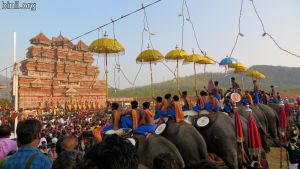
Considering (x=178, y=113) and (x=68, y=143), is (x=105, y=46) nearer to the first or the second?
(x=178, y=113)

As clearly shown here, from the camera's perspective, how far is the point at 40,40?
51.2m

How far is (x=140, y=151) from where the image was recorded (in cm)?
644

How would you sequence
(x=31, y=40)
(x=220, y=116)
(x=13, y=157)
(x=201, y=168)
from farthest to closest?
(x=31, y=40)
(x=220, y=116)
(x=13, y=157)
(x=201, y=168)

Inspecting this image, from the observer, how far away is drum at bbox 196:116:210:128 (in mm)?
8562

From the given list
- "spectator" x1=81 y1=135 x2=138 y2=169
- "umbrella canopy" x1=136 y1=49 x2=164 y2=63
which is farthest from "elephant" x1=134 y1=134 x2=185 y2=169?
"umbrella canopy" x1=136 y1=49 x2=164 y2=63

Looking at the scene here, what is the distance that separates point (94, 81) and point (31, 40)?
42.5ft

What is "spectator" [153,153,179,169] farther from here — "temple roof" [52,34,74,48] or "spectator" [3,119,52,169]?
"temple roof" [52,34,74,48]

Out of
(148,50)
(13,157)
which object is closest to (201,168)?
(13,157)

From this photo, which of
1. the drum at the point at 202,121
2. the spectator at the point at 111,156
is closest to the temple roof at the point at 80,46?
the drum at the point at 202,121

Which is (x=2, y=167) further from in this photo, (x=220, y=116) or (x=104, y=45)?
(x=104, y=45)

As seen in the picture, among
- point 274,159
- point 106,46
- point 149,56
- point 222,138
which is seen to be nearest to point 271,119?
point 274,159

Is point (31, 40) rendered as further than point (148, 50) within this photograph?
Yes

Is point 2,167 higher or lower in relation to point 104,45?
lower

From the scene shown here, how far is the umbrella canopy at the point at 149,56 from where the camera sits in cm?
1724
